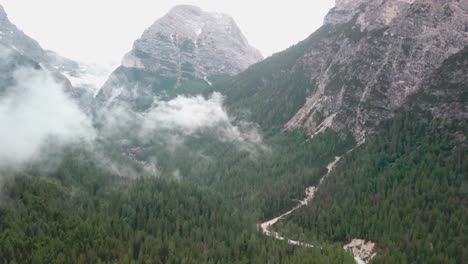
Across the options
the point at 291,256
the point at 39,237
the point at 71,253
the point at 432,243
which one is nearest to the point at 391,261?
the point at 432,243

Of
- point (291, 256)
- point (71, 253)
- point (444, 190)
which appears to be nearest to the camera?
point (71, 253)

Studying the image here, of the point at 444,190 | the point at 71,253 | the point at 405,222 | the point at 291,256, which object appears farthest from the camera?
the point at 444,190

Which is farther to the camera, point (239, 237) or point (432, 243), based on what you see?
point (239, 237)

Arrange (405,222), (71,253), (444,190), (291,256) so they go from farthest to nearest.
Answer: (444,190), (405,222), (291,256), (71,253)

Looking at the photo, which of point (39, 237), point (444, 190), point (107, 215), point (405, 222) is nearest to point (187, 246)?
point (107, 215)

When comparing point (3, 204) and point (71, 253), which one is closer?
point (71, 253)

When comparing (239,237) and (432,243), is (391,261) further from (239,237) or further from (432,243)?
(239,237)

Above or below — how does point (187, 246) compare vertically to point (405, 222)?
below

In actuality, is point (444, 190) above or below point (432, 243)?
above

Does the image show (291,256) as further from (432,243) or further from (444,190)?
(444,190)
